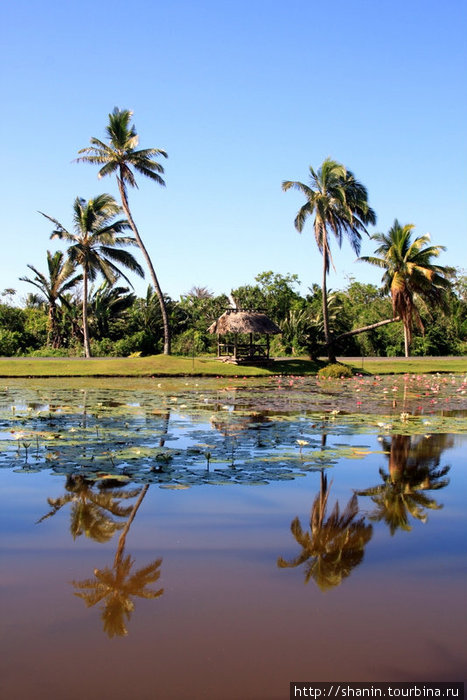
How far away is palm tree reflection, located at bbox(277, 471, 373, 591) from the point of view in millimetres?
5184

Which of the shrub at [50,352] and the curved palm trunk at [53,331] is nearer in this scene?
the shrub at [50,352]

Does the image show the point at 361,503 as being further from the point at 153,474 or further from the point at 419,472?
the point at 153,474

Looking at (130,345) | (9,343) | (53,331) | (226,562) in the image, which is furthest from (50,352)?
(226,562)

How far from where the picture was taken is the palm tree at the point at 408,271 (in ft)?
117

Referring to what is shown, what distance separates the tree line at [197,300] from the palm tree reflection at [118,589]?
2968 centimetres

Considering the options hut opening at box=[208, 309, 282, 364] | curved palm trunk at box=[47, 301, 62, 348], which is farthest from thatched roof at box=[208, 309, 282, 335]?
curved palm trunk at box=[47, 301, 62, 348]

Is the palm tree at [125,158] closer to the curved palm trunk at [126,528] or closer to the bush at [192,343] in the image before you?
the bush at [192,343]

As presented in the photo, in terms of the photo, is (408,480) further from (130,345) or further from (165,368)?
(130,345)

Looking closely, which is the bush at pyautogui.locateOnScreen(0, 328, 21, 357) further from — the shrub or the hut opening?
the hut opening

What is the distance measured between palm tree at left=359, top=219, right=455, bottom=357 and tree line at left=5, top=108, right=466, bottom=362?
0.06 meters

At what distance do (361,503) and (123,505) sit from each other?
2.66m

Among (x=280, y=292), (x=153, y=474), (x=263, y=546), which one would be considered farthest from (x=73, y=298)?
(x=263, y=546)

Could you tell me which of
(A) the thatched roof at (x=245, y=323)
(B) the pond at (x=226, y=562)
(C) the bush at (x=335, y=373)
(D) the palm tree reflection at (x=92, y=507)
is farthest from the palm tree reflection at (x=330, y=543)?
(A) the thatched roof at (x=245, y=323)

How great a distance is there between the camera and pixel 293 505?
714 centimetres
